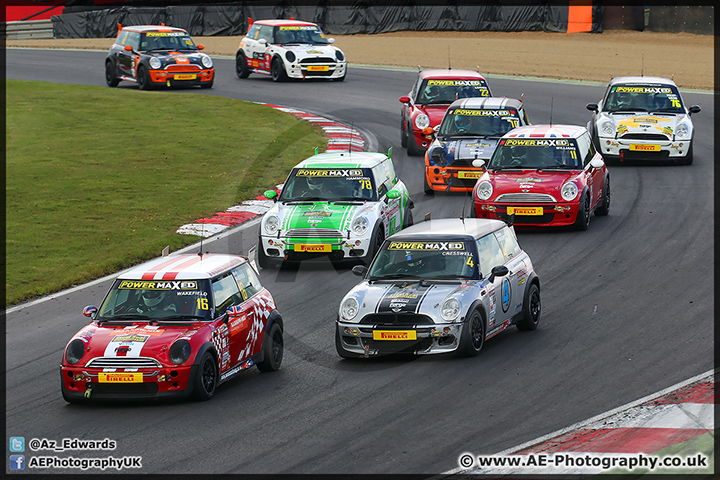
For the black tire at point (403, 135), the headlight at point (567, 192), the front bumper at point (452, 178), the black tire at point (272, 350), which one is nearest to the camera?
the black tire at point (272, 350)

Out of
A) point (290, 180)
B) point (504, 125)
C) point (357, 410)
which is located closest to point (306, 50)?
point (504, 125)

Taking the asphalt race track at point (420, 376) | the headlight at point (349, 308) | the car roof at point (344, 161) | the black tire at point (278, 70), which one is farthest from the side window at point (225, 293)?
the black tire at point (278, 70)

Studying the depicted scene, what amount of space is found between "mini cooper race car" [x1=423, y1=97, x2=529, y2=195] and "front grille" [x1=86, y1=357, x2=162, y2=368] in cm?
1093

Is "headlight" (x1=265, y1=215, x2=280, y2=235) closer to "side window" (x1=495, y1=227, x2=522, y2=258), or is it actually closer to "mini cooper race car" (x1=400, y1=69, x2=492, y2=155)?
"side window" (x1=495, y1=227, x2=522, y2=258)

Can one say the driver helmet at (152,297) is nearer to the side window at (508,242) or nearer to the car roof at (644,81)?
the side window at (508,242)

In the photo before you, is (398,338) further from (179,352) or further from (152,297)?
(152,297)

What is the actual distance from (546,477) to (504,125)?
1419cm

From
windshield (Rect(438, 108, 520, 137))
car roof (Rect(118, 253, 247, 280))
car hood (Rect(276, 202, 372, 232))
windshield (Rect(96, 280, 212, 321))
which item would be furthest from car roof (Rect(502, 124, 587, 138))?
windshield (Rect(96, 280, 212, 321))

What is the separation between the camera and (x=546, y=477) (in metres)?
8.12

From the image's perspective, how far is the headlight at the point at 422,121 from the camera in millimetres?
24141

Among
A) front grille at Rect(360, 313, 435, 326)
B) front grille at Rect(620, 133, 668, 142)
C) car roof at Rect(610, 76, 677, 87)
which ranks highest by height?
car roof at Rect(610, 76, 677, 87)

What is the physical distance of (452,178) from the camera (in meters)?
20.7

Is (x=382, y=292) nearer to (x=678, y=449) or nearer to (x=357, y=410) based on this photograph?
(x=357, y=410)

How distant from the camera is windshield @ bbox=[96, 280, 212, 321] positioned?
11.3 m
